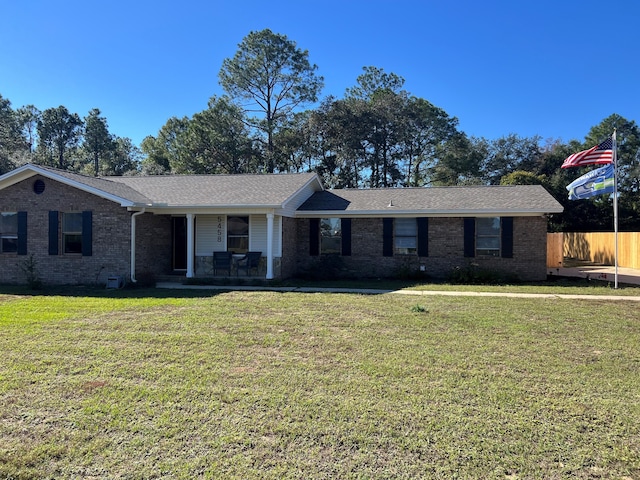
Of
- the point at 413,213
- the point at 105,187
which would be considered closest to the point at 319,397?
the point at 413,213

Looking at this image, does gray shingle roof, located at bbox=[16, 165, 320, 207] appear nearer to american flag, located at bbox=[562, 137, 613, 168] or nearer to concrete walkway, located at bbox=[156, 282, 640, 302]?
concrete walkway, located at bbox=[156, 282, 640, 302]

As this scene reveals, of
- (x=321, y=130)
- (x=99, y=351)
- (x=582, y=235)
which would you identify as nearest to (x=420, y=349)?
(x=99, y=351)

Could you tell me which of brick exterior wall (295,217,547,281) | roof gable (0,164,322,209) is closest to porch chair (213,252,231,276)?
roof gable (0,164,322,209)

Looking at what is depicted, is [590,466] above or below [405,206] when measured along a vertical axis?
below

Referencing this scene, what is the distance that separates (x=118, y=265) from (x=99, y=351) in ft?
26.4

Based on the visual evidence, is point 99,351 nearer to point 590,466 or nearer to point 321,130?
Result: point 590,466

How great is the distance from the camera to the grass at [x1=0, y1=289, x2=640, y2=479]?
3141mm

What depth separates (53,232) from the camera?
44.1 feet

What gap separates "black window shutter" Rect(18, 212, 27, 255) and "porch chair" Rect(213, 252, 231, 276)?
19.2 feet

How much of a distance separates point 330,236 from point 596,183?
871cm

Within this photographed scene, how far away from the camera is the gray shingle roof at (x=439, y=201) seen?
14.2 meters

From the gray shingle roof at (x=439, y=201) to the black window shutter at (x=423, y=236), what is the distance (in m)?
0.44

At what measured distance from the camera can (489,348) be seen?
6004 millimetres

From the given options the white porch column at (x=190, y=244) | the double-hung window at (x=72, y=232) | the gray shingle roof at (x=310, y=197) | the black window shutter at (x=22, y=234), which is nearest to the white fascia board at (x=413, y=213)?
the gray shingle roof at (x=310, y=197)
